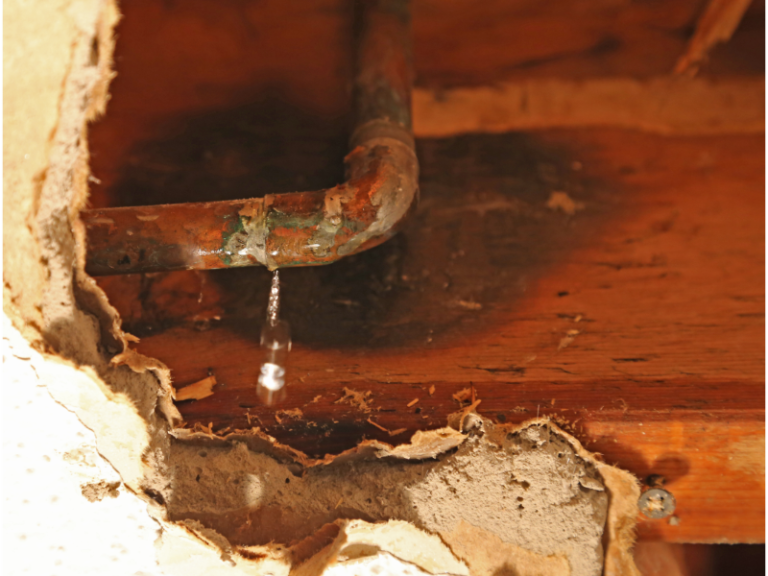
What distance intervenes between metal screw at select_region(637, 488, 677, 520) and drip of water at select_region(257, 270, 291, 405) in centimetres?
64

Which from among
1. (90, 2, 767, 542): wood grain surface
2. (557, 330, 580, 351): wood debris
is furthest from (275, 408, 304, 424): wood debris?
(557, 330, 580, 351): wood debris

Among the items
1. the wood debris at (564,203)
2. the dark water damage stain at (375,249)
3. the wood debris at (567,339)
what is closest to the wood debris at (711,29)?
the dark water damage stain at (375,249)

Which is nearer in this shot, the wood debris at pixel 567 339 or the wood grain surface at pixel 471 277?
the wood grain surface at pixel 471 277

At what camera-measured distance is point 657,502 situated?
796 millimetres

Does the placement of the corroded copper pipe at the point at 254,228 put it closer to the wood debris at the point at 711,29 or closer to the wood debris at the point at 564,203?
the wood debris at the point at 564,203

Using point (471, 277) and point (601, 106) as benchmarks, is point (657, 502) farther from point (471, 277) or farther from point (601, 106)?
point (601, 106)

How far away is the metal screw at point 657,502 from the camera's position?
2.60 ft

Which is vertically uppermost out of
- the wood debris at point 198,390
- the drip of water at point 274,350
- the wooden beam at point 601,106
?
the wooden beam at point 601,106

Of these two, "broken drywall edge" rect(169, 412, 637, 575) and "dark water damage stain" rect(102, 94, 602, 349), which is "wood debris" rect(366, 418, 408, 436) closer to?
"broken drywall edge" rect(169, 412, 637, 575)

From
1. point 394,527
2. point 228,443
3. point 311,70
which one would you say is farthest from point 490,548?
point 311,70

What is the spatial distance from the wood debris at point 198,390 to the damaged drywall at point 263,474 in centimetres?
4

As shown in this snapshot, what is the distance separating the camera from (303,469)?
805 mm

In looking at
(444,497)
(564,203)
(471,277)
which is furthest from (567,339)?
(564,203)

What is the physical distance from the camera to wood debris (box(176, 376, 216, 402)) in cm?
84
